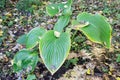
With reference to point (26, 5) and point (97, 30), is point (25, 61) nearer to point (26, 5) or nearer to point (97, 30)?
point (97, 30)

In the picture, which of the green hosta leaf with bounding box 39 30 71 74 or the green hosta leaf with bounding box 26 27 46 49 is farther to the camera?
the green hosta leaf with bounding box 26 27 46 49

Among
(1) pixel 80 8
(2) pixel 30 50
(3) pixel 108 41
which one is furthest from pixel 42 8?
(3) pixel 108 41

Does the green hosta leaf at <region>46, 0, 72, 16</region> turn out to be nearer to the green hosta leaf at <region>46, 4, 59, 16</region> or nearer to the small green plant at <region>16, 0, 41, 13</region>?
the green hosta leaf at <region>46, 4, 59, 16</region>

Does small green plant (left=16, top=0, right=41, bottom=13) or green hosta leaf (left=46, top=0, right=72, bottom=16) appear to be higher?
green hosta leaf (left=46, top=0, right=72, bottom=16)

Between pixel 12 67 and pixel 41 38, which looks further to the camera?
pixel 12 67

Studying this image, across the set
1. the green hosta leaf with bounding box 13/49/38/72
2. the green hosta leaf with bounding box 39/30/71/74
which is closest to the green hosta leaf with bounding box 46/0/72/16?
the green hosta leaf with bounding box 39/30/71/74

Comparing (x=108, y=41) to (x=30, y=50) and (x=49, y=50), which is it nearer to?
(x=49, y=50)

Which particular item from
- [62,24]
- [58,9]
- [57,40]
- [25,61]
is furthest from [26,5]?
[57,40]
